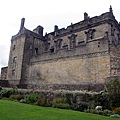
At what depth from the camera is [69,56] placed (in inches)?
1090

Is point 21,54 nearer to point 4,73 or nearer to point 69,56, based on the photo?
point 4,73

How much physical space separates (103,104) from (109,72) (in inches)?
255

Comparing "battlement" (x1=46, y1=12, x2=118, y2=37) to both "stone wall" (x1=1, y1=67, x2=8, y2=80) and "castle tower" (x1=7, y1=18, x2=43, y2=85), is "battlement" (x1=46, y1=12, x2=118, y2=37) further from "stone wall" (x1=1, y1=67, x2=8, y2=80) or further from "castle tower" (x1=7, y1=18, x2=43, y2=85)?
"stone wall" (x1=1, y1=67, x2=8, y2=80)

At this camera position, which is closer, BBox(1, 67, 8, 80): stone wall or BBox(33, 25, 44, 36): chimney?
BBox(1, 67, 8, 80): stone wall

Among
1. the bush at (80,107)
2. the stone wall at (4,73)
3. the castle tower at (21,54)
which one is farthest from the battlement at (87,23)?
the bush at (80,107)

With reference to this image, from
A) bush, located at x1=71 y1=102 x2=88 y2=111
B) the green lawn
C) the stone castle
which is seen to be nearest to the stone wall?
the stone castle

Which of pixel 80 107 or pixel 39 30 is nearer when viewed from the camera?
pixel 80 107

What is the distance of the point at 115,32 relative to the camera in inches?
1348

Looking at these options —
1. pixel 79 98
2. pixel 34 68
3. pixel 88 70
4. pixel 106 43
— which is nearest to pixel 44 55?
pixel 34 68

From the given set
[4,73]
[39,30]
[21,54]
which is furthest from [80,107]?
[4,73]

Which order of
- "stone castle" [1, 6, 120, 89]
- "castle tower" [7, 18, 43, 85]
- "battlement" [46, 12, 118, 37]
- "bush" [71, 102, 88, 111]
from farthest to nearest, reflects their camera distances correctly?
"castle tower" [7, 18, 43, 85] < "battlement" [46, 12, 118, 37] < "stone castle" [1, 6, 120, 89] < "bush" [71, 102, 88, 111]

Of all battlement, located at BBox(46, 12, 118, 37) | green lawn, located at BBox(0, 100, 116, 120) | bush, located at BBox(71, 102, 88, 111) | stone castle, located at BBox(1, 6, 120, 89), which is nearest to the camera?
green lawn, located at BBox(0, 100, 116, 120)

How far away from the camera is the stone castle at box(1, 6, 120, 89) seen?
23234 millimetres

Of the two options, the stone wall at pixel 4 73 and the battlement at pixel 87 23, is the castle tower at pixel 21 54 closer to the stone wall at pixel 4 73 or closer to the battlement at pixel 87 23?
the stone wall at pixel 4 73
